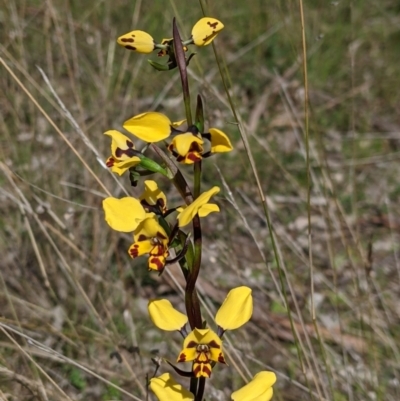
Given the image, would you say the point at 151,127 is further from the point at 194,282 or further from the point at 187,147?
the point at 194,282

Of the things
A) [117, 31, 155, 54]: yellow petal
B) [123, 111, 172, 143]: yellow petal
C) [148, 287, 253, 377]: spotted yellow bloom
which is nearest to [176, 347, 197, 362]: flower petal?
[148, 287, 253, 377]: spotted yellow bloom

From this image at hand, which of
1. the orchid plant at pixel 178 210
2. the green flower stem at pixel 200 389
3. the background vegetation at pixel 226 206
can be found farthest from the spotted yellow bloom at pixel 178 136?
the background vegetation at pixel 226 206

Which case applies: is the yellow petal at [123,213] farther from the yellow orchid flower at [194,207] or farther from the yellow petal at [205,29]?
the yellow petal at [205,29]

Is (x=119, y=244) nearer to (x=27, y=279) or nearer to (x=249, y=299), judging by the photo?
(x=27, y=279)

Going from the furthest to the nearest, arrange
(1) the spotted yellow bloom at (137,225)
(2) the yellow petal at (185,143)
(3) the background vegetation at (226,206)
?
1. (3) the background vegetation at (226,206)
2. (1) the spotted yellow bloom at (137,225)
3. (2) the yellow petal at (185,143)

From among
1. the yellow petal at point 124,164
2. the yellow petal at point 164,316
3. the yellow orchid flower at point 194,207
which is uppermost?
the yellow petal at point 124,164

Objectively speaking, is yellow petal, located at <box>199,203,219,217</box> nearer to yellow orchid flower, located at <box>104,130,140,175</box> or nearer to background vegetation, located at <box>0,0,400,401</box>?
yellow orchid flower, located at <box>104,130,140,175</box>

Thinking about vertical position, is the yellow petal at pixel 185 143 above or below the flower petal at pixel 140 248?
above

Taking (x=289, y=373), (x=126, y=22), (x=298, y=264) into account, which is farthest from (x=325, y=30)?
(x=289, y=373)
